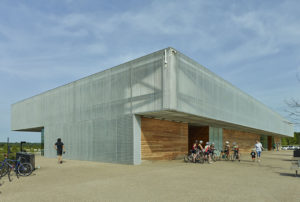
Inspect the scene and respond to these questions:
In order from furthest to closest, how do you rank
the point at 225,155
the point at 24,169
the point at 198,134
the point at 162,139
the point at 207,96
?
the point at 198,134 → the point at 225,155 → the point at 207,96 → the point at 162,139 → the point at 24,169

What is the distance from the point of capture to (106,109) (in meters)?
17.9

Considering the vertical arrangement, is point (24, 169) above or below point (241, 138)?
above

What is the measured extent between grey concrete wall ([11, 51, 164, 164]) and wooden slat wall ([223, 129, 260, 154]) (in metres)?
14.2

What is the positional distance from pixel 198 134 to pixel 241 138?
10937 millimetres

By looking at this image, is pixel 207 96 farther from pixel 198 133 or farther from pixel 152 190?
pixel 152 190

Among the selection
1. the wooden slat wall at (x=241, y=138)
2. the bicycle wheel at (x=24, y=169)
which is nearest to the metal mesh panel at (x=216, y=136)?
the wooden slat wall at (x=241, y=138)

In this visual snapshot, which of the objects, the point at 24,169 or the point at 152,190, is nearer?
the point at 152,190

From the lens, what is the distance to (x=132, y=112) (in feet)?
51.7

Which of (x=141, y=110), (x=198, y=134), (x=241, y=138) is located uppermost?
(x=141, y=110)

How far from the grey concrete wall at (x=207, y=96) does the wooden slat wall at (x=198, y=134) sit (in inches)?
98.8

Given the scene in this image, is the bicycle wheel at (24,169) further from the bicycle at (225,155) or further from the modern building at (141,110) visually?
the bicycle at (225,155)

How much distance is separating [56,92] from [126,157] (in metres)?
12.0

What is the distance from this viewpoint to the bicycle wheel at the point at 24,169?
1070 cm

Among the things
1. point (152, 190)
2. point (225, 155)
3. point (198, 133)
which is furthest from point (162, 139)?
point (152, 190)
